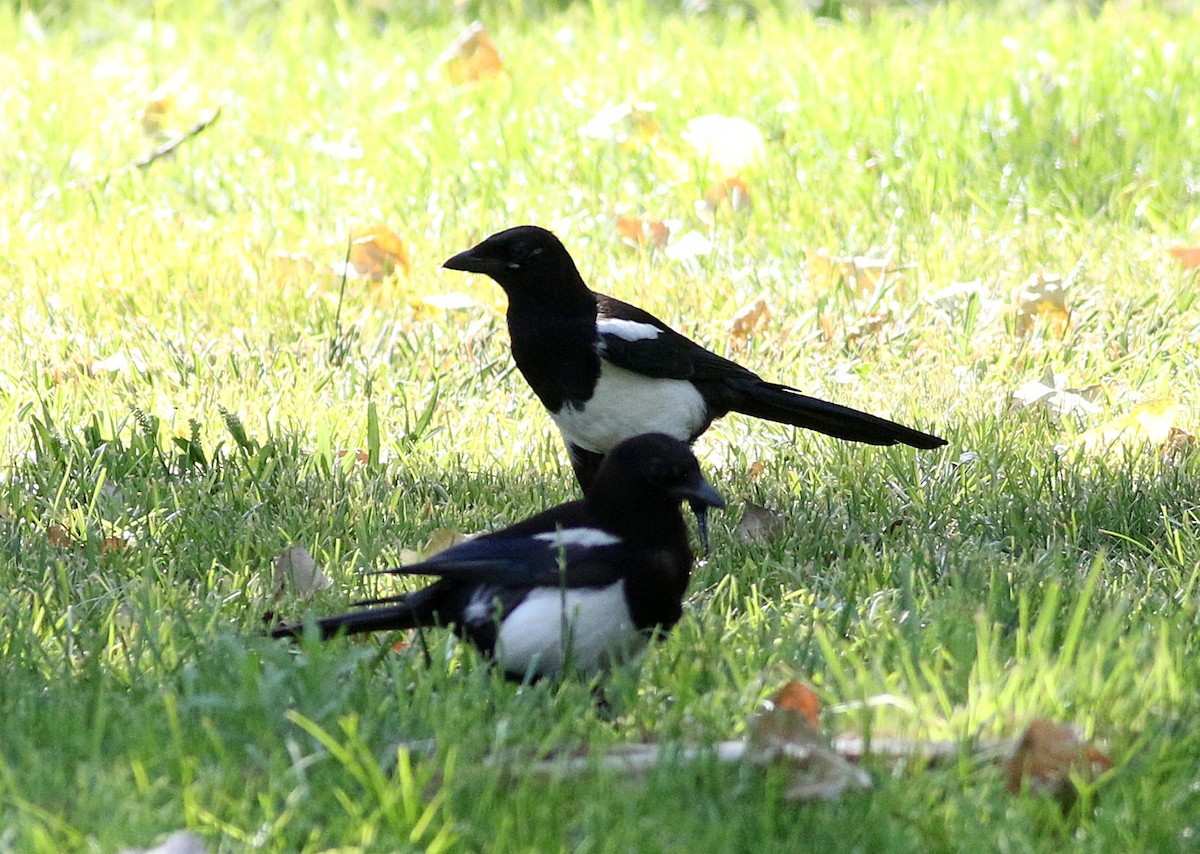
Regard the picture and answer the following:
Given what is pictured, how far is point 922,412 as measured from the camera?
181 inches

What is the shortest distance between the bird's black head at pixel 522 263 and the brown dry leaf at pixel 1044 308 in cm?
175

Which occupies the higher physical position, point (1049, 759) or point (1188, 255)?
point (1049, 759)

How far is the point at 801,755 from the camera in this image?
234 centimetres

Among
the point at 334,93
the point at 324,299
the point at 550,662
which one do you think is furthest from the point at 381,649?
the point at 334,93

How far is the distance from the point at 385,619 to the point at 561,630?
1.04 feet

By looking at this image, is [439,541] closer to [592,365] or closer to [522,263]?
[592,365]

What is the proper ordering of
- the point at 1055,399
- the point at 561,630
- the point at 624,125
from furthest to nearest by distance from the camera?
the point at 624,125, the point at 1055,399, the point at 561,630

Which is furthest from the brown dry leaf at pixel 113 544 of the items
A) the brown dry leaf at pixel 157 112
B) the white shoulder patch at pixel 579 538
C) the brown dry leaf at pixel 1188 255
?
the brown dry leaf at pixel 157 112

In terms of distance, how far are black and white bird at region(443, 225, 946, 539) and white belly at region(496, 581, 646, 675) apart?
1269mm

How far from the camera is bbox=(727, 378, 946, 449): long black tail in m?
4.08

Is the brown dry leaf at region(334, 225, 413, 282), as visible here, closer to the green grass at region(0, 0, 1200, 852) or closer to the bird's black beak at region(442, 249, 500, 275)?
the green grass at region(0, 0, 1200, 852)

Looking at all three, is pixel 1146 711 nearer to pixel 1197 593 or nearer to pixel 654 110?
pixel 1197 593

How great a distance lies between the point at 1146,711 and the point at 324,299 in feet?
11.1

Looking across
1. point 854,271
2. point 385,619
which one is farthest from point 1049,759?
point 854,271
